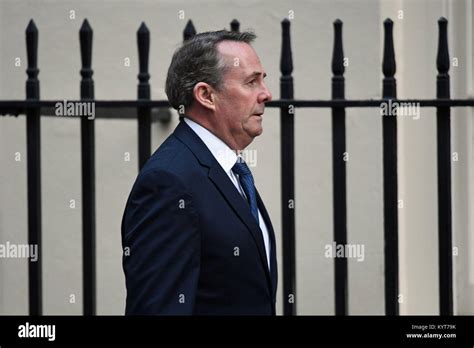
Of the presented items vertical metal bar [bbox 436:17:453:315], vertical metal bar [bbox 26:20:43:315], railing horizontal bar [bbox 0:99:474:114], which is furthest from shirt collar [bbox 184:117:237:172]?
vertical metal bar [bbox 436:17:453:315]

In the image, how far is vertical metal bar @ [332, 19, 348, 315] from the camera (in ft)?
17.1

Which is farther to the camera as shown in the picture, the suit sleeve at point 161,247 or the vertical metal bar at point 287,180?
the vertical metal bar at point 287,180

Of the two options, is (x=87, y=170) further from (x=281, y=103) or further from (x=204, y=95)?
(x=204, y=95)

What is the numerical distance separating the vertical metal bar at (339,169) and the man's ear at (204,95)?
1.61 m

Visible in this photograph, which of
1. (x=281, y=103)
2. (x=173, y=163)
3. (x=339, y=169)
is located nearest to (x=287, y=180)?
(x=339, y=169)

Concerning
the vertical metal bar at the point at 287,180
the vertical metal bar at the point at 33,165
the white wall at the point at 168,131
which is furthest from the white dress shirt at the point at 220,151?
the white wall at the point at 168,131

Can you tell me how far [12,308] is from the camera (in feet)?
20.2

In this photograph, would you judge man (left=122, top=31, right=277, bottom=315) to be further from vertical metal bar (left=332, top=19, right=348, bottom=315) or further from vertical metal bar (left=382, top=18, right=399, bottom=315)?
vertical metal bar (left=382, top=18, right=399, bottom=315)

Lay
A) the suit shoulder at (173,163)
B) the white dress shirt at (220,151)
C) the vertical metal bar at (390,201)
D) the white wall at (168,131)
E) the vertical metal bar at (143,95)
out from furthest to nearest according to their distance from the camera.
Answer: the white wall at (168,131)
the vertical metal bar at (390,201)
the vertical metal bar at (143,95)
the white dress shirt at (220,151)
the suit shoulder at (173,163)

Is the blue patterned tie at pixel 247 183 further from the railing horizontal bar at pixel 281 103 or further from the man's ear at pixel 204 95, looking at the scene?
the railing horizontal bar at pixel 281 103

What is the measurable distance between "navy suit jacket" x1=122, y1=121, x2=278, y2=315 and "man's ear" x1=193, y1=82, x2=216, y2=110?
0.11m

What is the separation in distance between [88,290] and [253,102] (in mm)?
1909

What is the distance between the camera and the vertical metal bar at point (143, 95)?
17.0 ft

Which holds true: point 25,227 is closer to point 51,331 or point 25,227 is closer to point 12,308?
point 12,308
